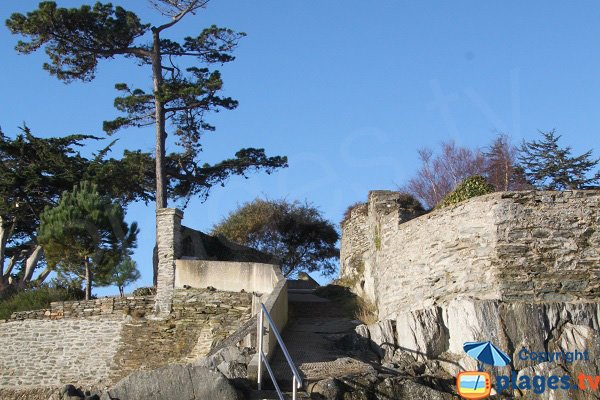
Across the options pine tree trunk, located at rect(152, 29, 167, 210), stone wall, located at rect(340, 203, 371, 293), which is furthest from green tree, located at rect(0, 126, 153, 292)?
stone wall, located at rect(340, 203, 371, 293)

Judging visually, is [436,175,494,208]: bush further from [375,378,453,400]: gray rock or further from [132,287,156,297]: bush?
[132,287,156,297]: bush

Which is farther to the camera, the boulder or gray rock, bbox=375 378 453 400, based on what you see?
the boulder

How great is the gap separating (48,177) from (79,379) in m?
8.10

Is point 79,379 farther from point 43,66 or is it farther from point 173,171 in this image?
point 43,66

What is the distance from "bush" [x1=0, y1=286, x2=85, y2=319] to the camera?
76.2ft

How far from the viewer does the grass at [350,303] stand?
20438 millimetres

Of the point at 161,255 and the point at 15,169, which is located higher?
the point at 15,169

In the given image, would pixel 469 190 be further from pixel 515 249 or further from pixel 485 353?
pixel 485 353

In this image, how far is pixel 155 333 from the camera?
70.3ft

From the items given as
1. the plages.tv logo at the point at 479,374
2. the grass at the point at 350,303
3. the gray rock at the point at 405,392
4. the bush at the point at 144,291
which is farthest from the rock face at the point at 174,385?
the bush at the point at 144,291

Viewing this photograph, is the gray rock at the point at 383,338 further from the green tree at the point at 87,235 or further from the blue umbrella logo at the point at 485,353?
the green tree at the point at 87,235

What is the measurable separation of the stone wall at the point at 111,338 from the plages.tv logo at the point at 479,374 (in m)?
6.81

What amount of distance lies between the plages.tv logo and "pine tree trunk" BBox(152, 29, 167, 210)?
1253 centimetres

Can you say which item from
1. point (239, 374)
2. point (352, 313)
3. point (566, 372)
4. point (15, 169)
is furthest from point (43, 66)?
point (566, 372)
